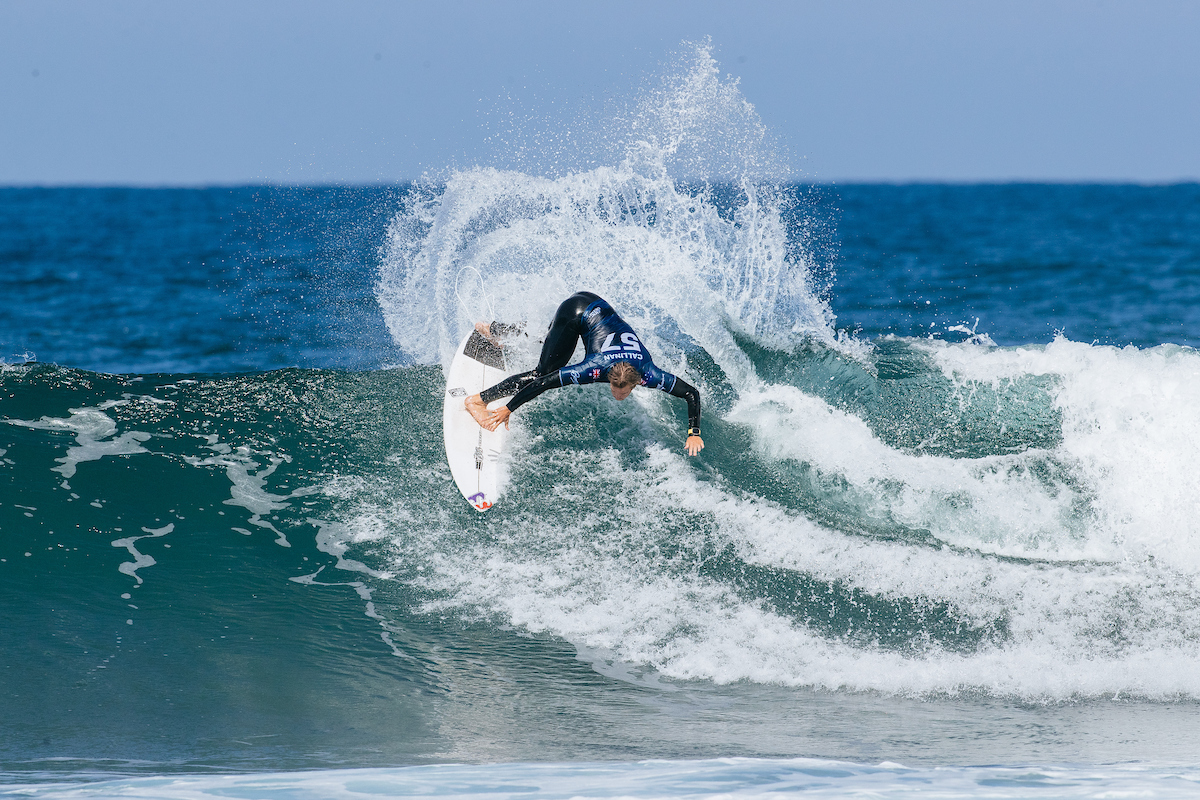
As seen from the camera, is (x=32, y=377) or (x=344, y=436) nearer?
(x=344, y=436)

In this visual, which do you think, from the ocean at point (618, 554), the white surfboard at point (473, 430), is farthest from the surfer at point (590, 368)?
the ocean at point (618, 554)

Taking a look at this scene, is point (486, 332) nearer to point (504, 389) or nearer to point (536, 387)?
point (504, 389)

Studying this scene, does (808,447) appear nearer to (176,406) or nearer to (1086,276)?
(176,406)

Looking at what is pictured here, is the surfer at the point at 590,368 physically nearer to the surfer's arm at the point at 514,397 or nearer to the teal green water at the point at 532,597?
the surfer's arm at the point at 514,397

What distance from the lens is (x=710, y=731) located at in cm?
452

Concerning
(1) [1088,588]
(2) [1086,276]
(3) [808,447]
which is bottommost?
(1) [1088,588]

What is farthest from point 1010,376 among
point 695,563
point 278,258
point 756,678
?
point 278,258

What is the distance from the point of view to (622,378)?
236 inches

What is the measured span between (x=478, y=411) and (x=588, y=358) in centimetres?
87

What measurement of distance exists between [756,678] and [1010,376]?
4.52 meters

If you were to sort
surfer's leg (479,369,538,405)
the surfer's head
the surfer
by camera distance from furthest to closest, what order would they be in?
1. surfer's leg (479,369,538,405)
2. the surfer
3. the surfer's head

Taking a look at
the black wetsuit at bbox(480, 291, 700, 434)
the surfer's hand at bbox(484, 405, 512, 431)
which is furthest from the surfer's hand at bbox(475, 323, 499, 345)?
the surfer's hand at bbox(484, 405, 512, 431)

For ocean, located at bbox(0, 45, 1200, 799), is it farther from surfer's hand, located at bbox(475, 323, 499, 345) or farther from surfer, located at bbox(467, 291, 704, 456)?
surfer, located at bbox(467, 291, 704, 456)

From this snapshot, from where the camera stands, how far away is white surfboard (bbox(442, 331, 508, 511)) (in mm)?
6625
